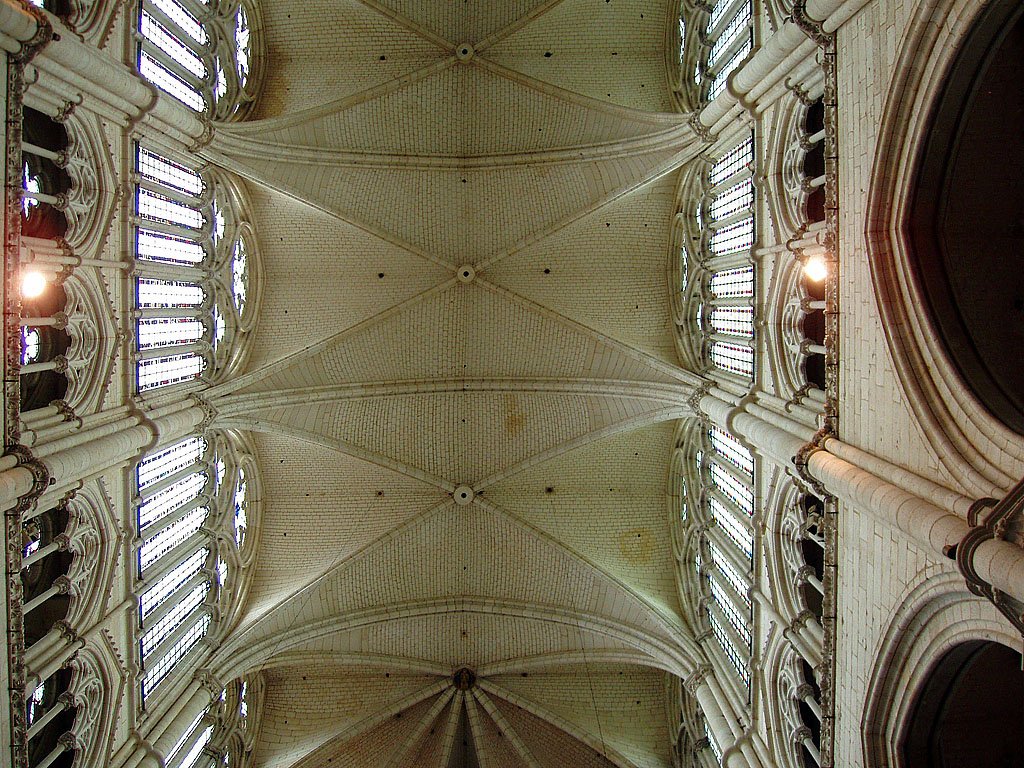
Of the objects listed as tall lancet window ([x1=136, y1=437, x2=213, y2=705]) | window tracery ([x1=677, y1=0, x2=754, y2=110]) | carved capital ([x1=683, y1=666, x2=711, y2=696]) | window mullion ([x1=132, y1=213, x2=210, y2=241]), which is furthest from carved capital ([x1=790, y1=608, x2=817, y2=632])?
window mullion ([x1=132, y1=213, x2=210, y2=241])

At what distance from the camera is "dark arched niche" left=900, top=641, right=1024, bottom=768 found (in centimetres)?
1048

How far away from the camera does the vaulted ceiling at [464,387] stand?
66.3 ft

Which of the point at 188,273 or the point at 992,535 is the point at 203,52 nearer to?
the point at 188,273

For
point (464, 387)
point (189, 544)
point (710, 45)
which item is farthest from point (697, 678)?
point (710, 45)

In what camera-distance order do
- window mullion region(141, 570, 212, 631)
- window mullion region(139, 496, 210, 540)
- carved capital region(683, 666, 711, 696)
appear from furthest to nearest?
carved capital region(683, 666, 711, 696)
window mullion region(141, 570, 212, 631)
window mullion region(139, 496, 210, 540)

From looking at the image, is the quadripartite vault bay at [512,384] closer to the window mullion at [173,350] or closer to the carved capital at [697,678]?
the window mullion at [173,350]

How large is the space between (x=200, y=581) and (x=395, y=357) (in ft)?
26.9

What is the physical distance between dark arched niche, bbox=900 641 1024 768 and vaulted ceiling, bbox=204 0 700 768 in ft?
29.6

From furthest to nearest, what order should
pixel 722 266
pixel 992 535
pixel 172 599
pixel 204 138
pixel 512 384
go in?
1. pixel 512 384
2. pixel 722 266
3. pixel 172 599
4. pixel 204 138
5. pixel 992 535

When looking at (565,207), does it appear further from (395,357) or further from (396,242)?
(395,357)

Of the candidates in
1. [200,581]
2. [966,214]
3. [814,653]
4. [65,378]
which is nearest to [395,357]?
[200,581]

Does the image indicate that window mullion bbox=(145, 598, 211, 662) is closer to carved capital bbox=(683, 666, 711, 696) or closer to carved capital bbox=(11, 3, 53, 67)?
carved capital bbox=(11, 3, 53, 67)

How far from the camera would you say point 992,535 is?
779 centimetres

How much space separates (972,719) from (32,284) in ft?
54.5
